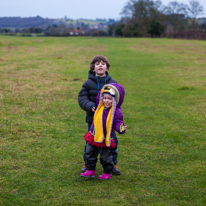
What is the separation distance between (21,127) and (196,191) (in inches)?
149

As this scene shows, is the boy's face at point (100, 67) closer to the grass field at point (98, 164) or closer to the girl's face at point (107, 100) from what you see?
the girl's face at point (107, 100)

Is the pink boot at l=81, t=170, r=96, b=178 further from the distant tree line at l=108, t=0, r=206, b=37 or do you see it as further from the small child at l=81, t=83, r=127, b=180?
the distant tree line at l=108, t=0, r=206, b=37

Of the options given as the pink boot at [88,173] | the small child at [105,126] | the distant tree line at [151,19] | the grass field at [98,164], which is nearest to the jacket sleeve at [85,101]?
the small child at [105,126]

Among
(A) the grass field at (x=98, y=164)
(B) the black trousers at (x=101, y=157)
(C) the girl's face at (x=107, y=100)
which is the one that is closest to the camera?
(A) the grass field at (x=98, y=164)

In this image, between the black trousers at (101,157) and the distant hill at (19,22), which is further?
the distant hill at (19,22)

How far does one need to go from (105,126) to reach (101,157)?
17.5 inches

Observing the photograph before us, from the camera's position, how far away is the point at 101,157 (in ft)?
12.7

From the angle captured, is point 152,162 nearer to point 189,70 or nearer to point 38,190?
point 38,190

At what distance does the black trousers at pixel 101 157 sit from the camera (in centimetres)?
383

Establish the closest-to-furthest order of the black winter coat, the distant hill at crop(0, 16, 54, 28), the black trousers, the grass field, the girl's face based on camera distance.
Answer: the grass field < the girl's face < the black trousers < the black winter coat < the distant hill at crop(0, 16, 54, 28)

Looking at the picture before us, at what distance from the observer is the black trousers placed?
3.83 m

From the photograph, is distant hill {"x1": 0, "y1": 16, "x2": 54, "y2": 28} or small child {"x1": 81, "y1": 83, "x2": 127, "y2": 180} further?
distant hill {"x1": 0, "y1": 16, "x2": 54, "y2": 28}

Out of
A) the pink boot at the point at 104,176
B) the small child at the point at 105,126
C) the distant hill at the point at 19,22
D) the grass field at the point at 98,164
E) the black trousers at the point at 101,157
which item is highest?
the distant hill at the point at 19,22

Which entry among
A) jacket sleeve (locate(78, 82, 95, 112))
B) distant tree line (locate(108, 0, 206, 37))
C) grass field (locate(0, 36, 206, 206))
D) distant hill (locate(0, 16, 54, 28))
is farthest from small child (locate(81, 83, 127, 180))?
distant hill (locate(0, 16, 54, 28))
